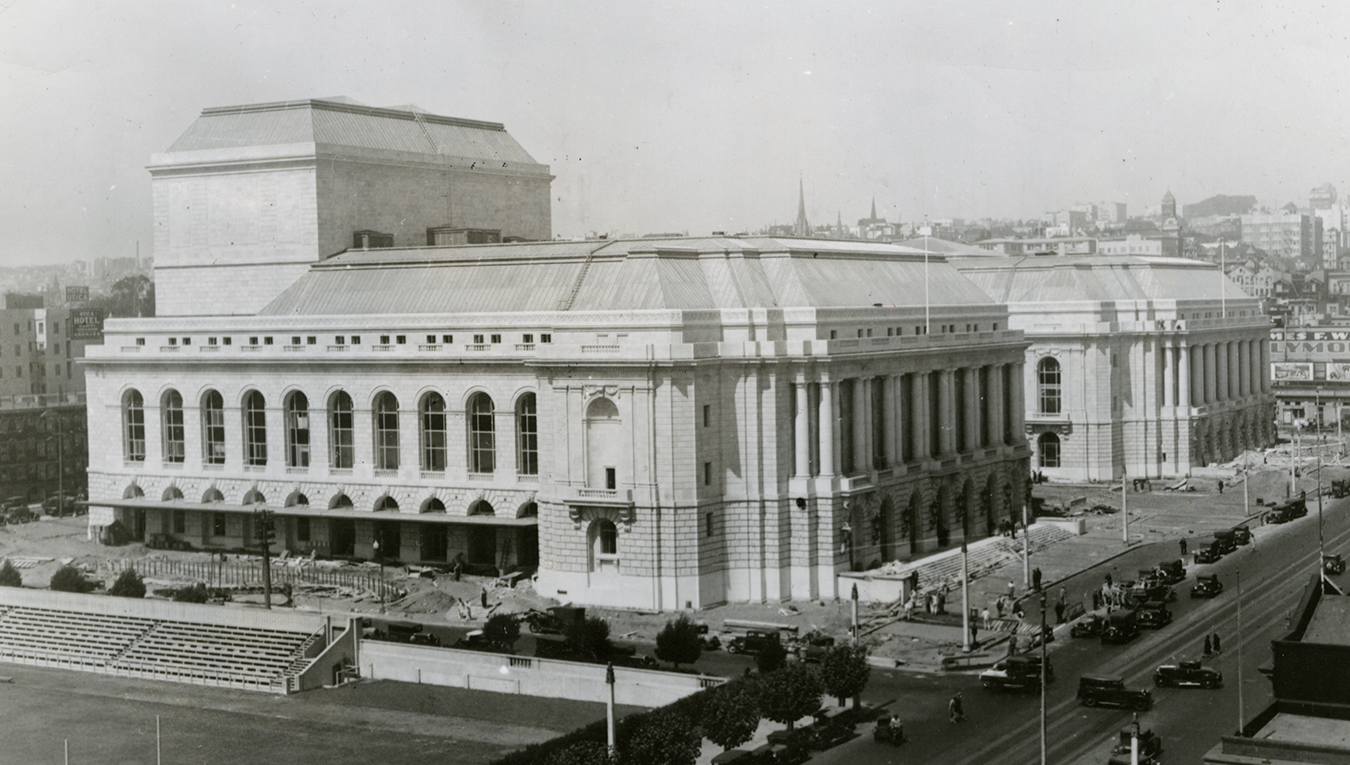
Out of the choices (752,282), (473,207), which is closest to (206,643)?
(752,282)

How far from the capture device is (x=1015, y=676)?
67.0 metres

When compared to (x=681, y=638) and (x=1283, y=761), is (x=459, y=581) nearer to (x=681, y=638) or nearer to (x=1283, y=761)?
(x=681, y=638)

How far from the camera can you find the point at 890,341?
94.1 metres

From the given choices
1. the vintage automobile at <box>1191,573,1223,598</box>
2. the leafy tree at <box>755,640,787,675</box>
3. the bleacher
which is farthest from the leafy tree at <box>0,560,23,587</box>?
the vintage automobile at <box>1191,573,1223,598</box>

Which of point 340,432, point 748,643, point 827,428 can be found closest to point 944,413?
point 827,428

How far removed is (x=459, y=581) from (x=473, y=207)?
37848 mm

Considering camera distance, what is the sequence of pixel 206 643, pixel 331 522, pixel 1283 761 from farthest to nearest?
1. pixel 331 522
2. pixel 206 643
3. pixel 1283 761

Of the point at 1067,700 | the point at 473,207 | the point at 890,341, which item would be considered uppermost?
the point at 473,207

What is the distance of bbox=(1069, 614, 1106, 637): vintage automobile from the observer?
77.1 m

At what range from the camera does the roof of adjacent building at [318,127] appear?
111m

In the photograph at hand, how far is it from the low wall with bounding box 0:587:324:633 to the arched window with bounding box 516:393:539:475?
19.5 m

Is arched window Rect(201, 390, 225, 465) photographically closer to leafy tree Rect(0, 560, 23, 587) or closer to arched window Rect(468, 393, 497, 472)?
leafy tree Rect(0, 560, 23, 587)

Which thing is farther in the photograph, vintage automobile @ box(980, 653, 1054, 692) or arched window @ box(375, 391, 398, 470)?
arched window @ box(375, 391, 398, 470)

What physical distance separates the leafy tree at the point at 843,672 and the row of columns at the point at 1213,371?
84.1 metres
